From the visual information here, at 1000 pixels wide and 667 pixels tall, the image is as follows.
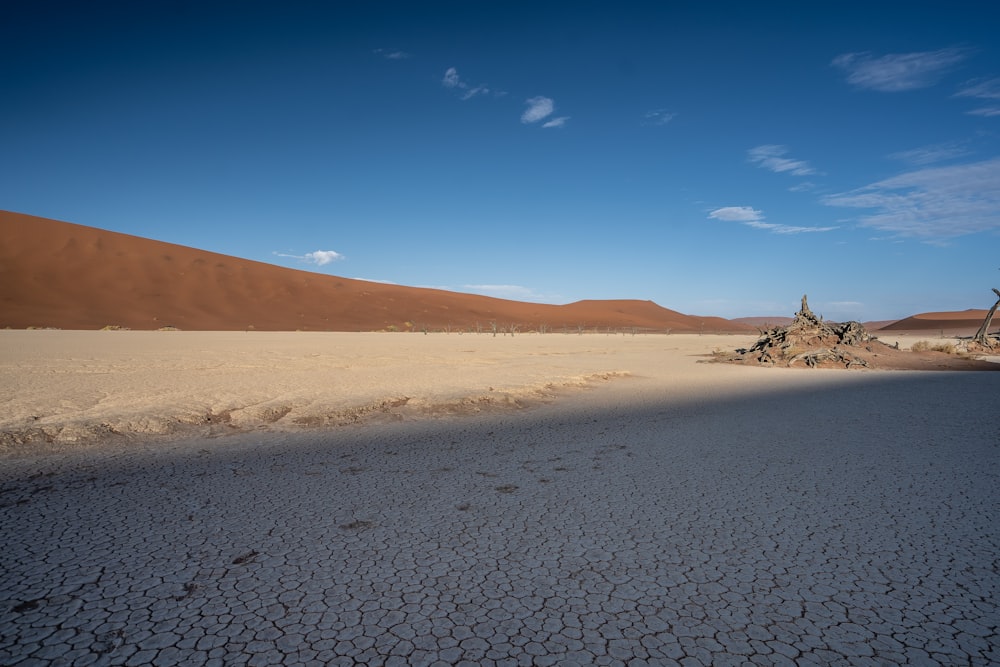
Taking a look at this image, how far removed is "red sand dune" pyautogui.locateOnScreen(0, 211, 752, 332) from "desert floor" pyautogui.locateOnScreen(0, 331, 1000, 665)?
124 ft

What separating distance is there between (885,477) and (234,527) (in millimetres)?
4713

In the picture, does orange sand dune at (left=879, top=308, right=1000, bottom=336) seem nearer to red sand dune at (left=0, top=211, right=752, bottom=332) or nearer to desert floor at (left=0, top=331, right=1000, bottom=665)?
red sand dune at (left=0, top=211, right=752, bottom=332)

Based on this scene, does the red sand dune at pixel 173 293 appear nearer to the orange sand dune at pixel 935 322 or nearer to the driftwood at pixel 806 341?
the driftwood at pixel 806 341

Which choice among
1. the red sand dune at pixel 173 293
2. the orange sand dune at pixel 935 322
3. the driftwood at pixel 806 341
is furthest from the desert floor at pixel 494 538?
the orange sand dune at pixel 935 322

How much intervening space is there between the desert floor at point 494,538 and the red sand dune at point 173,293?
37.9m

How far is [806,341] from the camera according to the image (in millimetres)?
16500

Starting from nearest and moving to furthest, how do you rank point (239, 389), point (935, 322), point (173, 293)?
1. point (239, 389)
2. point (173, 293)
3. point (935, 322)

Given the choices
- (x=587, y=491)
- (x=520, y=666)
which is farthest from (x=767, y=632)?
(x=587, y=491)

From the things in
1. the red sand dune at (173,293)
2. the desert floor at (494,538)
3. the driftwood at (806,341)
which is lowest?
the desert floor at (494,538)

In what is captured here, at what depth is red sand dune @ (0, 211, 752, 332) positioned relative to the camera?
40531 millimetres

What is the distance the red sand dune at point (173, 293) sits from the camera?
1596 inches

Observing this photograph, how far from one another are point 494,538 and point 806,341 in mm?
16368

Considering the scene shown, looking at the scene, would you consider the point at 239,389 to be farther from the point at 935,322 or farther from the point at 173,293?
the point at 935,322

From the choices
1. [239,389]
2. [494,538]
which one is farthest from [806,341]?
[494,538]
